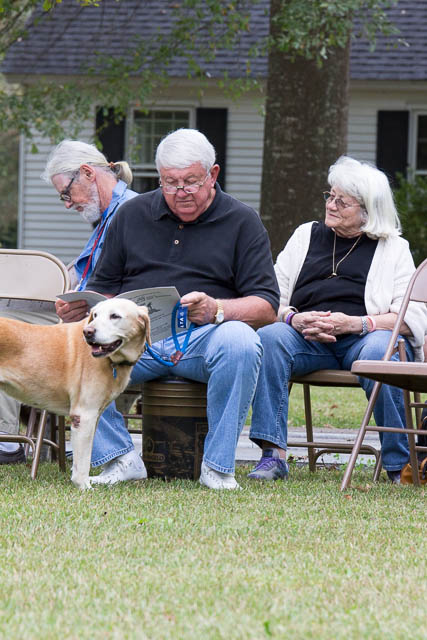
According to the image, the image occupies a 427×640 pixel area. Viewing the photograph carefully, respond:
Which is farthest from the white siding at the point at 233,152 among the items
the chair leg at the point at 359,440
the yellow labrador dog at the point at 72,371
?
the yellow labrador dog at the point at 72,371

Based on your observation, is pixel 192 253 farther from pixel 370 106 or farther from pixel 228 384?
pixel 370 106

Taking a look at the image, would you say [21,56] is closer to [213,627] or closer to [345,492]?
[345,492]

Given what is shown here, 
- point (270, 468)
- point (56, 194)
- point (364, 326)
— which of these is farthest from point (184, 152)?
point (56, 194)

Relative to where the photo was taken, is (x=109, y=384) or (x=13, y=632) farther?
(x=109, y=384)

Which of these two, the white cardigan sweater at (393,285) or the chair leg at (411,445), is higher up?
the white cardigan sweater at (393,285)

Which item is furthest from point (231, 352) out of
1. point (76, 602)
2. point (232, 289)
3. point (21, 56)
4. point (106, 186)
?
point (21, 56)

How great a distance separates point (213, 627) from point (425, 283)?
2986 millimetres

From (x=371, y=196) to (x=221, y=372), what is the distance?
133 centimetres

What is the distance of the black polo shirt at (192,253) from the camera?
16.8 feet

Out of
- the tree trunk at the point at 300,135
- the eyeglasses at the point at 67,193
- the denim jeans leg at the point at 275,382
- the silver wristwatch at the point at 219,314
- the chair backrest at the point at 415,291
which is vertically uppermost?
the tree trunk at the point at 300,135

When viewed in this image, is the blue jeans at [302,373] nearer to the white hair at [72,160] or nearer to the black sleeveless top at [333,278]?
the black sleeveless top at [333,278]

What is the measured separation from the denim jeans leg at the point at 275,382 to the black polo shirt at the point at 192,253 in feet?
0.73

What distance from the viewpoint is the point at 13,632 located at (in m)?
2.63

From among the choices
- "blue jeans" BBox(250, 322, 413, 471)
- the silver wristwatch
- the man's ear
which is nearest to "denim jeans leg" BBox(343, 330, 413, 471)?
"blue jeans" BBox(250, 322, 413, 471)
